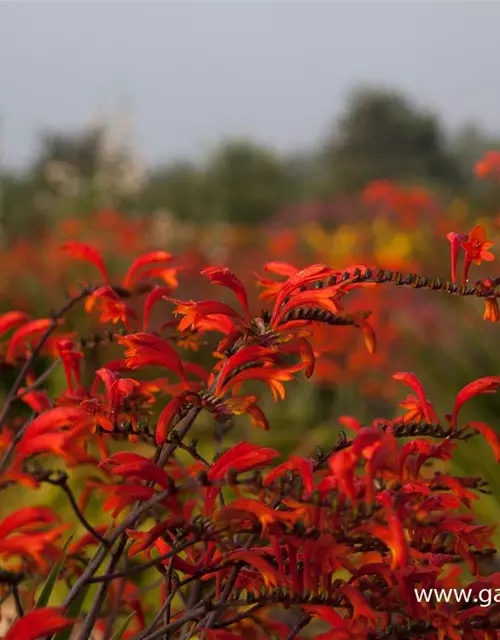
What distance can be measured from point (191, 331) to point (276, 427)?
384 cm

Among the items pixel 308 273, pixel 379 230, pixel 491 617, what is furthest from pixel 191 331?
pixel 379 230

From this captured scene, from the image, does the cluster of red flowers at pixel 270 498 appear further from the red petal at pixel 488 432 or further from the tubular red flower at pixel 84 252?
the tubular red flower at pixel 84 252

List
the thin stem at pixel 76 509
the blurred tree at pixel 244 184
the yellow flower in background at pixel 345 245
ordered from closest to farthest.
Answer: the thin stem at pixel 76 509 < the yellow flower in background at pixel 345 245 < the blurred tree at pixel 244 184

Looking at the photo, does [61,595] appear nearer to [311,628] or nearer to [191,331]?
[311,628]

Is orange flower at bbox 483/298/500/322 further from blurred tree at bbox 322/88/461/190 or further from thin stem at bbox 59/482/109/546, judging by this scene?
blurred tree at bbox 322/88/461/190

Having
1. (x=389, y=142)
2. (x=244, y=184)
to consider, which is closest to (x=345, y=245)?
(x=244, y=184)

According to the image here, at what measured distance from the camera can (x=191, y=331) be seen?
47.2 inches

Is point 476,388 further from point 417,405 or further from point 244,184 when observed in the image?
point 244,184

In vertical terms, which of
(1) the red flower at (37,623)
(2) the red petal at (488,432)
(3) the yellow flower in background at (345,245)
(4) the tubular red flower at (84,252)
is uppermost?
(4) the tubular red flower at (84,252)

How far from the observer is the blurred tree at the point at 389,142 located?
93.2ft

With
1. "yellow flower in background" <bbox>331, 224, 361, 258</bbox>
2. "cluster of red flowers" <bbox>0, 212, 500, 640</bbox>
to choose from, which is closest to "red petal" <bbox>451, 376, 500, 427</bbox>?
"cluster of red flowers" <bbox>0, 212, 500, 640</bbox>

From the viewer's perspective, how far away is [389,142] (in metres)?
29.4

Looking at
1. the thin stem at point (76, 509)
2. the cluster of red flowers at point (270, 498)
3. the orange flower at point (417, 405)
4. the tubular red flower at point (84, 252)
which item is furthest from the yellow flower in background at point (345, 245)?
the thin stem at point (76, 509)

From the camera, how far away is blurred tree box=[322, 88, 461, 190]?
1118 inches
